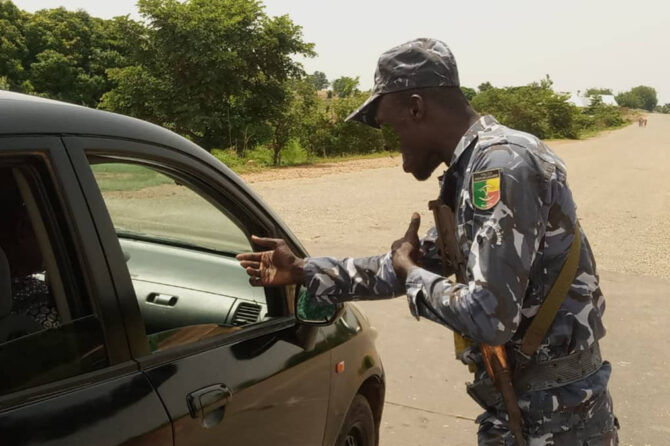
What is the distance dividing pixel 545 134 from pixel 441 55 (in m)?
45.3

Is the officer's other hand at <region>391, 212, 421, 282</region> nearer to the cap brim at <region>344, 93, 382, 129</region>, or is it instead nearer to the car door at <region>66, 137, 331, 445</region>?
the cap brim at <region>344, 93, 382, 129</region>

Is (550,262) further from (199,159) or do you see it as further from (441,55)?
(199,159)

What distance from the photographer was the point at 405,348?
5.34 m

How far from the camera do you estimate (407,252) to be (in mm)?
1931

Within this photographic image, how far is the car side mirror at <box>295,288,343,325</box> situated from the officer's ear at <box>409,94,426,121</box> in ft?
2.32

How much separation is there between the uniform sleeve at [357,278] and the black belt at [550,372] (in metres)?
0.44

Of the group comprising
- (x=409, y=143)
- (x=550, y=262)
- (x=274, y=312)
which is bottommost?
(x=274, y=312)

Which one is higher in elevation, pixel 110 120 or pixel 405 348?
pixel 110 120

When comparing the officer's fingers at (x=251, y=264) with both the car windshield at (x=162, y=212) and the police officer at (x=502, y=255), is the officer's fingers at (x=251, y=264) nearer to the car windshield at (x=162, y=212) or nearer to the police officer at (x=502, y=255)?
the car windshield at (x=162, y=212)

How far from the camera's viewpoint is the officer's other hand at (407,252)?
1.90m

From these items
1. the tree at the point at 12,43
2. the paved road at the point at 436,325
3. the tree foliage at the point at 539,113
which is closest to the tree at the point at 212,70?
the paved road at the point at 436,325

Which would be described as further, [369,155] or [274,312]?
[369,155]

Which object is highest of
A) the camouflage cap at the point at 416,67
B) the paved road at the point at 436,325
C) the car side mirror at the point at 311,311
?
the camouflage cap at the point at 416,67

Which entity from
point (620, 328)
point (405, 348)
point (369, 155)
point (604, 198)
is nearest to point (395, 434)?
point (405, 348)
